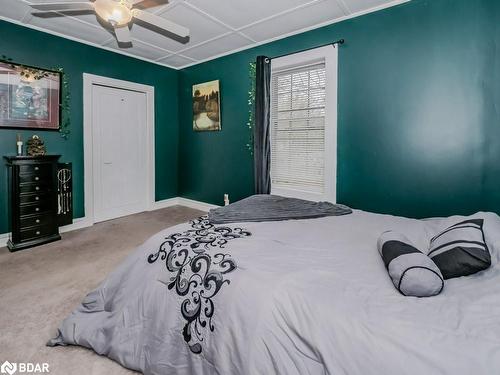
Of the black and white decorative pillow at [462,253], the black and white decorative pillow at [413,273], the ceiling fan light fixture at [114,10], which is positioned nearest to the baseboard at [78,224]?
the ceiling fan light fixture at [114,10]

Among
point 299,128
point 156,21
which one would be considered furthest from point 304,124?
point 156,21

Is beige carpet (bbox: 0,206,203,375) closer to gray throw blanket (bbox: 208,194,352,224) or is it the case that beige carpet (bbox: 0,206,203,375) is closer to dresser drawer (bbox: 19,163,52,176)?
dresser drawer (bbox: 19,163,52,176)

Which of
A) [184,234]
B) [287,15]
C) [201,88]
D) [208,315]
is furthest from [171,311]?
[201,88]

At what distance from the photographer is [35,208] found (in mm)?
3406

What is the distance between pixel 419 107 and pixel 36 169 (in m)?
4.38

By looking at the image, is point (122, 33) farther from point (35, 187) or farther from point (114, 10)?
point (35, 187)

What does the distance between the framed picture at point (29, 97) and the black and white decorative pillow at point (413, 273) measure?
431 centimetres

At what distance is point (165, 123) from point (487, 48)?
4.66m

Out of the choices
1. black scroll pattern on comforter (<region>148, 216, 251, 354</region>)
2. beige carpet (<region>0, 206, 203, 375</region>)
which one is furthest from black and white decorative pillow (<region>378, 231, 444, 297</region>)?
beige carpet (<region>0, 206, 203, 375</region>)

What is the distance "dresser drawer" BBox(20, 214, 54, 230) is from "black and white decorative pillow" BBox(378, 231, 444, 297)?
12.7 ft

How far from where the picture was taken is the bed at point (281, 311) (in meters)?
0.94

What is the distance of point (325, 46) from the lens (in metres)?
3.43

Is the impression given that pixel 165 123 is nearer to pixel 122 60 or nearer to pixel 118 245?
pixel 122 60

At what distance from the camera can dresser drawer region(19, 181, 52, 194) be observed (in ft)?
10.8
